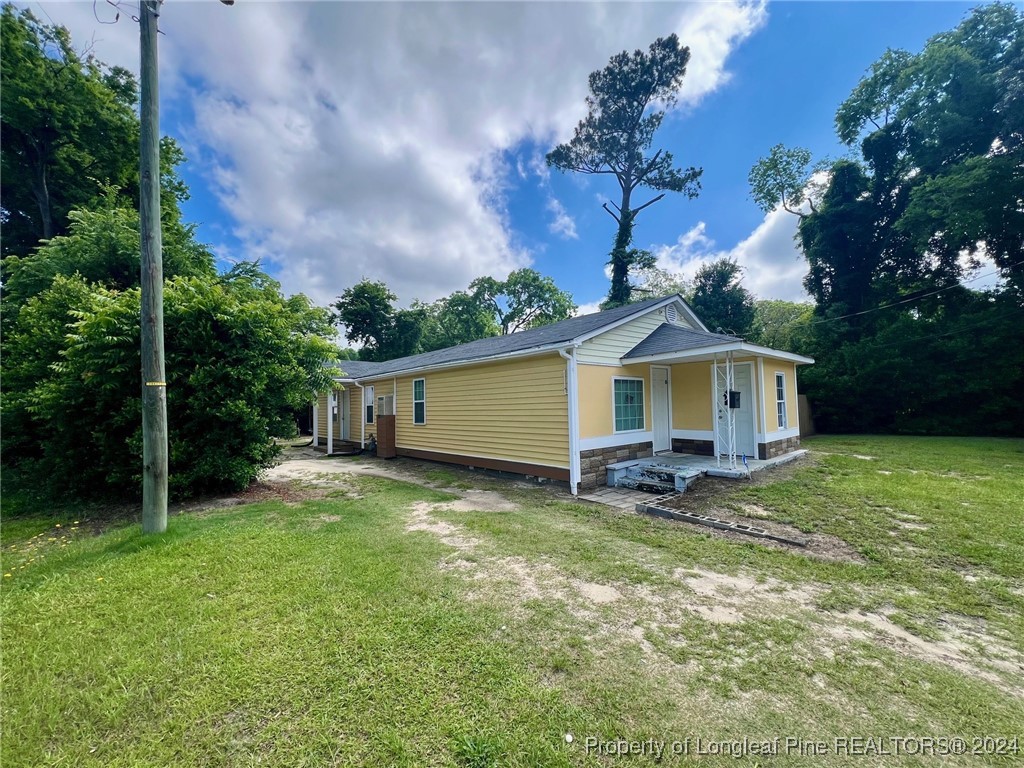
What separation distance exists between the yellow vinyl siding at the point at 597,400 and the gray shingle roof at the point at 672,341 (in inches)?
24.5

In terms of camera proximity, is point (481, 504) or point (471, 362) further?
point (471, 362)

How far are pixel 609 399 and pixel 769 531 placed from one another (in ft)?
12.4

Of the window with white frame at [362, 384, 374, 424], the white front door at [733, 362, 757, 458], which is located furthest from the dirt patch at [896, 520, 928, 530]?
the window with white frame at [362, 384, 374, 424]

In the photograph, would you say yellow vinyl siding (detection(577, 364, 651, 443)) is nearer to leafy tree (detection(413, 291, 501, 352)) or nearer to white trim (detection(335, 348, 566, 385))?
white trim (detection(335, 348, 566, 385))

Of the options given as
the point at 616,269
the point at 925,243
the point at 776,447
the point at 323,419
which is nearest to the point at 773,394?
the point at 776,447

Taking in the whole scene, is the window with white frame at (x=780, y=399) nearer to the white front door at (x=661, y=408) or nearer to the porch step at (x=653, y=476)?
the white front door at (x=661, y=408)

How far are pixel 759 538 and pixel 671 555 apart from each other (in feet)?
4.71

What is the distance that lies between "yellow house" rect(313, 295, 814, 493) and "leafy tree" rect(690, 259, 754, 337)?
29.6 feet

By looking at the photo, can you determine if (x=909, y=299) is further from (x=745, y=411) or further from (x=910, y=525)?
(x=910, y=525)

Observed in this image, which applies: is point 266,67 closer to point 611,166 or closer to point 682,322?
point 682,322

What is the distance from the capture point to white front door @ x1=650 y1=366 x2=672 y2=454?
9.27 m

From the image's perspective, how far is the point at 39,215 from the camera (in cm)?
1340

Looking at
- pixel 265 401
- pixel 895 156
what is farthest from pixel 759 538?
pixel 895 156

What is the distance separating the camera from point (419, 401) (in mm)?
11523
